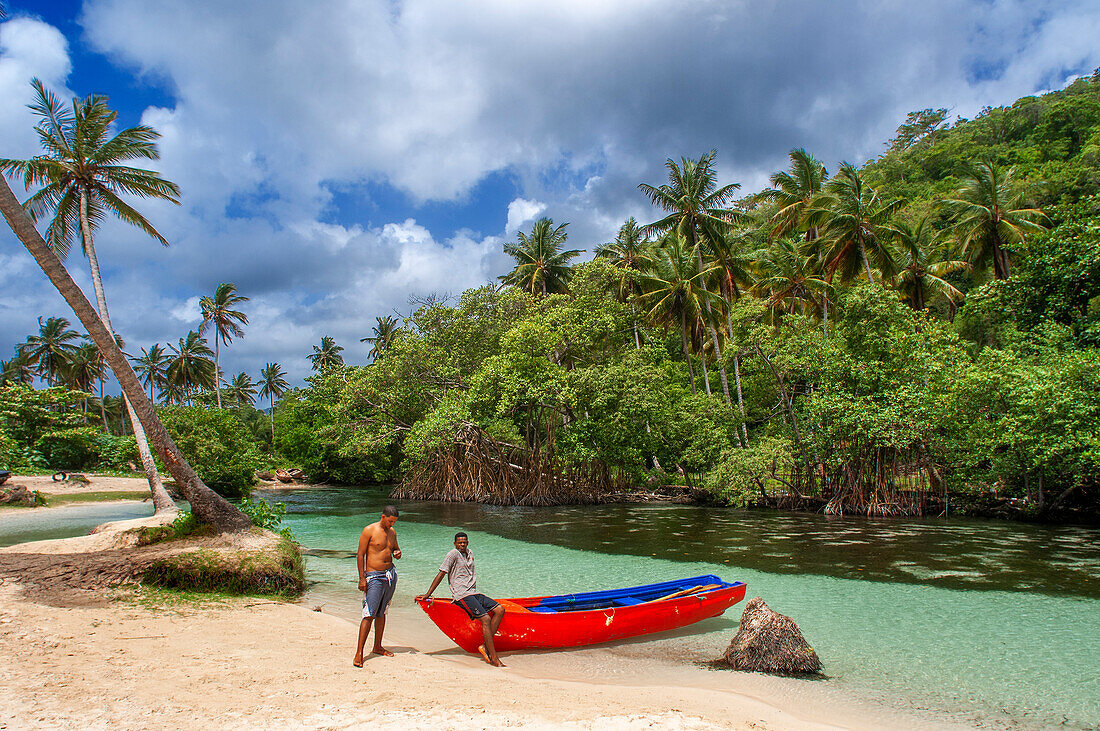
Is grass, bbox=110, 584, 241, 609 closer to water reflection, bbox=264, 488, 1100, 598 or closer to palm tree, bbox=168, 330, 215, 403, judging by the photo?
water reflection, bbox=264, 488, 1100, 598

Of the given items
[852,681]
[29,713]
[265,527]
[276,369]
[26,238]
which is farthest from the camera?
[276,369]

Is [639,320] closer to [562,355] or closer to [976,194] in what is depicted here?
[562,355]

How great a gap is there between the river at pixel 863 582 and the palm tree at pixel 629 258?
14376 millimetres

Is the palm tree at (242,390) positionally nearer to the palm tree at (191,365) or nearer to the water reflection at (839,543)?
the palm tree at (191,365)

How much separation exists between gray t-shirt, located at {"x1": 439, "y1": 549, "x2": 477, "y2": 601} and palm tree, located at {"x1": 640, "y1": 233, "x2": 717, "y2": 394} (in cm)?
2460

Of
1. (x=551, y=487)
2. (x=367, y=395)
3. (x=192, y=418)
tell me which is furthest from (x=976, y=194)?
(x=192, y=418)

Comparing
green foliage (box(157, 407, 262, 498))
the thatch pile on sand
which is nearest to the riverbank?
the thatch pile on sand

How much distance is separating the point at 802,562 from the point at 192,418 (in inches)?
1137

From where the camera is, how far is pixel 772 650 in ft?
22.8

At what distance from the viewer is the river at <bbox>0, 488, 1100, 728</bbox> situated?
6.68 metres

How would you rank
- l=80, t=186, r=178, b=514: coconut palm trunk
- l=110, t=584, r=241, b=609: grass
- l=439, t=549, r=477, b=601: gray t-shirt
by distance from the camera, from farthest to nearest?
l=80, t=186, r=178, b=514: coconut palm trunk, l=110, t=584, r=241, b=609: grass, l=439, t=549, r=477, b=601: gray t-shirt

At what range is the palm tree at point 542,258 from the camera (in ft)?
136

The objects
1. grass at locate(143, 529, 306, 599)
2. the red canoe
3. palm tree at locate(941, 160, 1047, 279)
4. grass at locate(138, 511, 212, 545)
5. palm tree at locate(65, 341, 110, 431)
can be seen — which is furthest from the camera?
palm tree at locate(65, 341, 110, 431)

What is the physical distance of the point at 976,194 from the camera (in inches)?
1206
